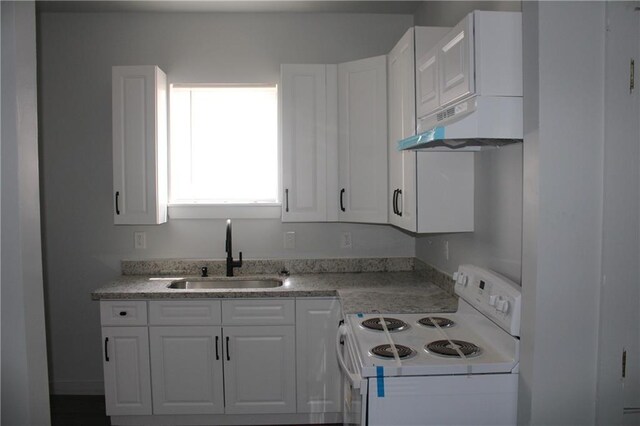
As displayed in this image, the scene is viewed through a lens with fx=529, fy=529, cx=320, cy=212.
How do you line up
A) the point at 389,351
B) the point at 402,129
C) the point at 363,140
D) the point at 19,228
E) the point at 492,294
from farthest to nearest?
the point at 363,140 → the point at 402,129 → the point at 492,294 → the point at 389,351 → the point at 19,228

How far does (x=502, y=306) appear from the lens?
1982 millimetres

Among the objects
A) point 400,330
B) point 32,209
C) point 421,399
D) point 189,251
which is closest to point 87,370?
point 189,251

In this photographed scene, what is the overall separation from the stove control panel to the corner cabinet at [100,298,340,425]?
3.03ft

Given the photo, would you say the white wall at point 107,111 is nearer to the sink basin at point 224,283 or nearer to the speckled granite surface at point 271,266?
the speckled granite surface at point 271,266

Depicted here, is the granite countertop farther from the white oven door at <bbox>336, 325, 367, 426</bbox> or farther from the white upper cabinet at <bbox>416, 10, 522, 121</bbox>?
the white upper cabinet at <bbox>416, 10, 522, 121</bbox>

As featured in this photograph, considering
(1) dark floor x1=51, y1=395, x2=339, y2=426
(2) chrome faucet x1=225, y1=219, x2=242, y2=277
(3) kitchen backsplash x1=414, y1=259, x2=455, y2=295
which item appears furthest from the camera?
(2) chrome faucet x1=225, y1=219, x2=242, y2=277

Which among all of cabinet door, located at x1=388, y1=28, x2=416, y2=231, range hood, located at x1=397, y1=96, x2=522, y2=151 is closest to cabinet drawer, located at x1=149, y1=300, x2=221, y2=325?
cabinet door, located at x1=388, y1=28, x2=416, y2=231

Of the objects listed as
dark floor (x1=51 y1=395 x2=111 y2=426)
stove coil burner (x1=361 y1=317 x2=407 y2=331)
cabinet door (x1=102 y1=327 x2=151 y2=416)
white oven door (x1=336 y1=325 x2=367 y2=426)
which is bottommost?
dark floor (x1=51 y1=395 x2=111 y2=426)

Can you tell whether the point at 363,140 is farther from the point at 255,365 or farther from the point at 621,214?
the point at 621,214

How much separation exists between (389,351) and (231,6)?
8.50 feet

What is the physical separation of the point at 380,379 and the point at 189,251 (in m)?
2.23

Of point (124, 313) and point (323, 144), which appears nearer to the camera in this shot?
point (124, 313)

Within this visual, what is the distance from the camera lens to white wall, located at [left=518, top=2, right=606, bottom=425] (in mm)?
1705

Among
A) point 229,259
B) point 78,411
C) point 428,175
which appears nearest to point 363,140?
point 428,175
